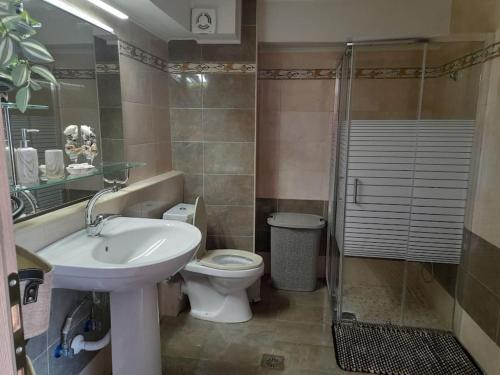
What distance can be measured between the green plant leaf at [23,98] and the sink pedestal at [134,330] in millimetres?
857

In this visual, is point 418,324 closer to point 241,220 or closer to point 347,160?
point 347,160

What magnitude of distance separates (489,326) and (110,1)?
2753 millimetres

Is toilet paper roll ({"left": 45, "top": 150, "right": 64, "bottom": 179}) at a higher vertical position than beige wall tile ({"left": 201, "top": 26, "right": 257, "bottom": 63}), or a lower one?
lower

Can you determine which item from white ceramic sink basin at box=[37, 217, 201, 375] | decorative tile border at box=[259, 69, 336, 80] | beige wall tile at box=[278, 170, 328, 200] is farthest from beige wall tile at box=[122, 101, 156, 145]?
beige wall tile at box=[278, 170, 328, 200]

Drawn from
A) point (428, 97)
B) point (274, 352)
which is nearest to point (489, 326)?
point (274, 352)

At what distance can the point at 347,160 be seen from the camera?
2406 mm

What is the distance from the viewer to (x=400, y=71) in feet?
9.17

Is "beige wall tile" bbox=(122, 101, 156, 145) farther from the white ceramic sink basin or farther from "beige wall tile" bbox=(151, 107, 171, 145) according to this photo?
the white ceramic sink basin

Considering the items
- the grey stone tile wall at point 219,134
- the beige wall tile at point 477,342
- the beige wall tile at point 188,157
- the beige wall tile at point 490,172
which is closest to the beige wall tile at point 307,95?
the grey stone tile wall at point 219,134

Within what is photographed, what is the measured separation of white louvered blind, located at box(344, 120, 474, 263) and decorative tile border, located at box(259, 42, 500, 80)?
38 centimetres

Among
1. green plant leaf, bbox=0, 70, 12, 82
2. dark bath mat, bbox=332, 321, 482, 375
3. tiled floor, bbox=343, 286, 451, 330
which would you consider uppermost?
green plant leaf, bbox=0, 70, 12, 82

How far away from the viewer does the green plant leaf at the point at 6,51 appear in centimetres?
95

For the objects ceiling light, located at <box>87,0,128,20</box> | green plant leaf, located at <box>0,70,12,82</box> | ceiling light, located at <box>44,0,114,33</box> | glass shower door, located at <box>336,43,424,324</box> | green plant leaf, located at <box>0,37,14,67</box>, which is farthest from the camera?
glass shower door, located at <box>336,43,424,324</box>

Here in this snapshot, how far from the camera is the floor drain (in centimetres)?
208
